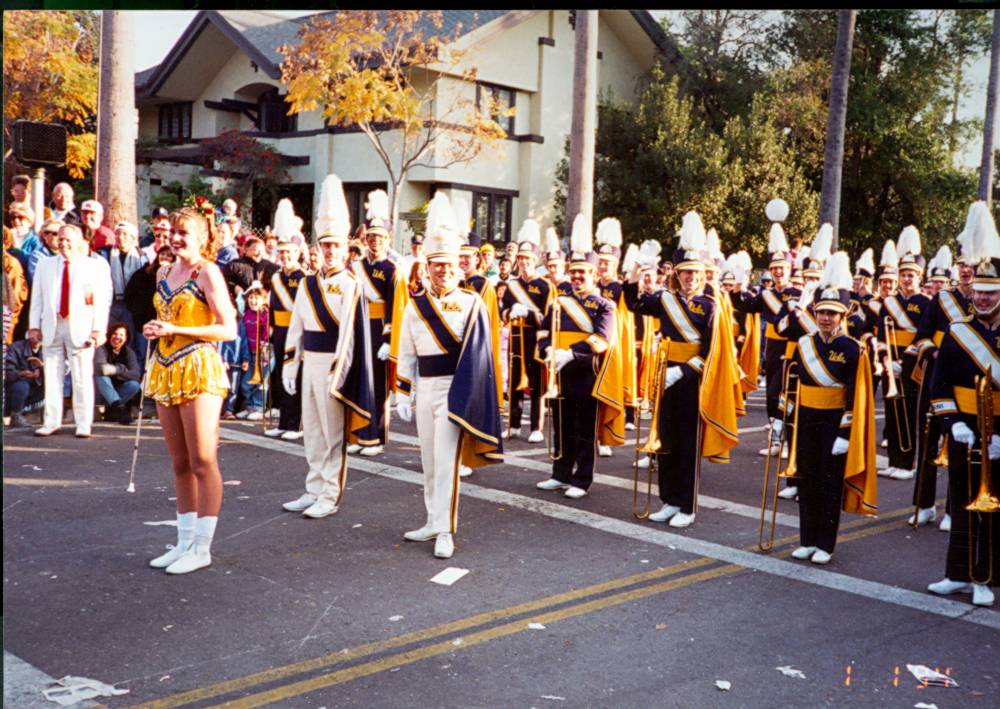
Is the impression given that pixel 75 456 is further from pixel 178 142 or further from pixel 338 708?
pixel 178 142

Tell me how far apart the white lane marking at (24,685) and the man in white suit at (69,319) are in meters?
6.09

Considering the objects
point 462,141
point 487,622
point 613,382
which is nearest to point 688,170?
point 462,141

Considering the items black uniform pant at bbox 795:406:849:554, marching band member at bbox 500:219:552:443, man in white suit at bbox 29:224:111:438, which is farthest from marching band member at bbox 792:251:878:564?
man in white suit at bbox 29:224:111:438

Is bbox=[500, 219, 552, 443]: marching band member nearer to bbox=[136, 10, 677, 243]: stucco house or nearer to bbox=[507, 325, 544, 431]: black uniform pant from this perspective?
bbox=[507, 325, 544, 431]: black uniform pant

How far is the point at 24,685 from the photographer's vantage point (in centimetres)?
466

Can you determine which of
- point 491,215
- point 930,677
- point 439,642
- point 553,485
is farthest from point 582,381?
point 491,215

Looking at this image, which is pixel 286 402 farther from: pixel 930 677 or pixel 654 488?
pixel 930 677

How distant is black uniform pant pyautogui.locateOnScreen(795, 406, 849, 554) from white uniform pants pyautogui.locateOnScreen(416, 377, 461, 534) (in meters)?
2.33

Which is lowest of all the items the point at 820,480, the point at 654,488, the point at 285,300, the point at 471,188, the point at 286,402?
the point at 654,488

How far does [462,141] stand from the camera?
25.3m

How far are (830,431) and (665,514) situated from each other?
1.48m

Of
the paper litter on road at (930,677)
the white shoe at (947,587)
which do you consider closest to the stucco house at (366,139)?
the white shoe at (947,587)

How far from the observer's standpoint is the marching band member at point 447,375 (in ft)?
22.9

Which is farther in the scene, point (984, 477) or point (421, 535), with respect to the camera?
point (421, 535)
